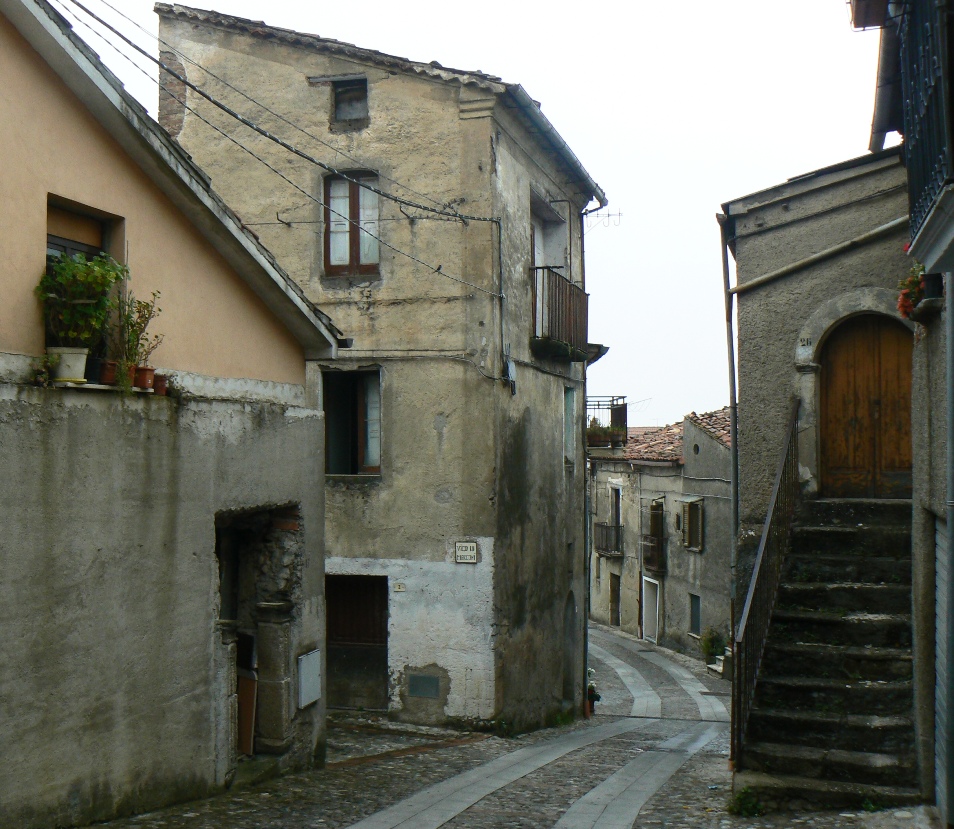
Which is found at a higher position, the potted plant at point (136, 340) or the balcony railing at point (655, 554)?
the potted plant at point (136, 340)

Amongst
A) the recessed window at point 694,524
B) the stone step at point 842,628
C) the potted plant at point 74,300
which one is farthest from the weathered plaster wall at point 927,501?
the recessed window at point 694,524

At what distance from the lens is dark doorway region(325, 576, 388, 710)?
1301cm

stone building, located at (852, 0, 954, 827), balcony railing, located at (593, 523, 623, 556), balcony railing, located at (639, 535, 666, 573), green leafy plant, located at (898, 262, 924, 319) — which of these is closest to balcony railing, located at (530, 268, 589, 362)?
stone building, located at (852, 0, 954, 827)

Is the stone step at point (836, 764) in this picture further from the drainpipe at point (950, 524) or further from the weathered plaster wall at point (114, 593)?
the weathered plaster wall at point (114, 593)

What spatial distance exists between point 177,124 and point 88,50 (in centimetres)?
775

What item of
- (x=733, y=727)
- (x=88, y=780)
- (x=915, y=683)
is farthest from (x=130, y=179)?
(x=915, y=683)

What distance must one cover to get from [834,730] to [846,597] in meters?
1.56

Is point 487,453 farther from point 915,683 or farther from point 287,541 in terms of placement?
point 915,683

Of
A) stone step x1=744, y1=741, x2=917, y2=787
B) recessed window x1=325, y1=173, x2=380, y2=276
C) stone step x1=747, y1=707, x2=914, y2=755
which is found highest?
recessed window x1=325, y1=173, x2=380, y2=276

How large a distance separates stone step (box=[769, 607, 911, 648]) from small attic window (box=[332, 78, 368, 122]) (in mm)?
8623

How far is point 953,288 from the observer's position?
5.96 metres

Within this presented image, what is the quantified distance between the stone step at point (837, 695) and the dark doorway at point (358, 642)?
247 inches

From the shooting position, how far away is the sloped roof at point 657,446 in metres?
28.7

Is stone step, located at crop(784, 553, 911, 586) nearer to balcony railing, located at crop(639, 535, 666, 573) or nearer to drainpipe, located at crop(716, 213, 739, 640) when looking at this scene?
drainpipe, located at crop(716, 213, 739, 640)
